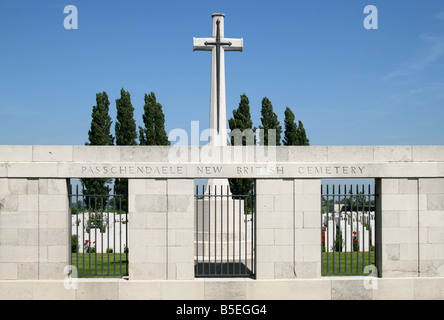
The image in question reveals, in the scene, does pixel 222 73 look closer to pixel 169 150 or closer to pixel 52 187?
pixel 169 150

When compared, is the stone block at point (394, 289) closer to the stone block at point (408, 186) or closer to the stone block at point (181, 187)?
the stone block at point (408, 186)

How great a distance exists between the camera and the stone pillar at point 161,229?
34.4ft

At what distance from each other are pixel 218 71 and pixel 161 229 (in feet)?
20.0

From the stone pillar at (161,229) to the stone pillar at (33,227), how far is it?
166 centimetres

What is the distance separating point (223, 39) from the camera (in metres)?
14.3

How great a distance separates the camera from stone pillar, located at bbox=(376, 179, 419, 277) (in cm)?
1078

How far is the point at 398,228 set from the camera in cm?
1084

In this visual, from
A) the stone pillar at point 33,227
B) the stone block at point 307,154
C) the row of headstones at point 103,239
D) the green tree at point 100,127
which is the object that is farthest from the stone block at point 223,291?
the green tree at point 100,127

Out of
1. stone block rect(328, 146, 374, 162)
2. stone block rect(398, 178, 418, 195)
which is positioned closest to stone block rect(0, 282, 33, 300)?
stone block rect(328, 146, 374, 162)

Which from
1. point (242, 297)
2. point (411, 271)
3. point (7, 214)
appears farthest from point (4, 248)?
point (411, 271)

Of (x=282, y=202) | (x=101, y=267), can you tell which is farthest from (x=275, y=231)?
(x=101, y=267)

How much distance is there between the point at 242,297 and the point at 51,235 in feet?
15.4

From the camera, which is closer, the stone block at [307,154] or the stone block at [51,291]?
the stone block at [51,291]

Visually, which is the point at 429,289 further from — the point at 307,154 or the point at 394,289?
the point at 307,154
